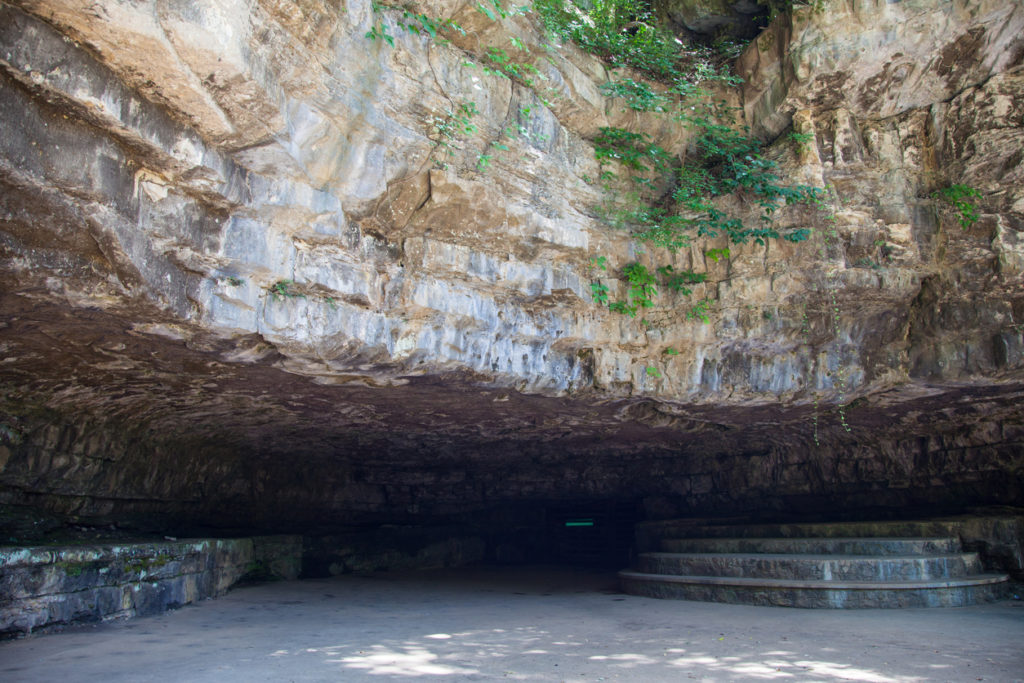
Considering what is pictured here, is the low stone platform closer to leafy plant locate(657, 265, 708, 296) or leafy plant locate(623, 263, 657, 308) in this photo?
leafy plant locate(623, 263, 657, 308)

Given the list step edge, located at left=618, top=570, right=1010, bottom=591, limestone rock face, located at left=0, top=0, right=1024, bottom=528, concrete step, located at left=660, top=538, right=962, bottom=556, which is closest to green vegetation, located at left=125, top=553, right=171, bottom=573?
limestone rock face, located at left=0, top=0, right=1024, bottom=528

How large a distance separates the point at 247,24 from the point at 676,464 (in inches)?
410

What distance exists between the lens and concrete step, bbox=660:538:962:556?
784 centimetres

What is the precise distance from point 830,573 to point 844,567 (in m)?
0.18

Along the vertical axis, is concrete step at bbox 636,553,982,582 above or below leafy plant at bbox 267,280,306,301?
below

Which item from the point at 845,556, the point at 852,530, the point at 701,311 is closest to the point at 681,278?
the point at 701,311

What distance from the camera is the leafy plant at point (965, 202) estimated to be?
6.98 m

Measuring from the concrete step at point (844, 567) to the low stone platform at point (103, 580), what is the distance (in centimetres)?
651

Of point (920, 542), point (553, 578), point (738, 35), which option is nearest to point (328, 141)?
point (738, 35)

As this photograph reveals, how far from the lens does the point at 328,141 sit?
17.4ft

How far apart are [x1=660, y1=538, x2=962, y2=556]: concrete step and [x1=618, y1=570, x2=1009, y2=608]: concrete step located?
0.50m

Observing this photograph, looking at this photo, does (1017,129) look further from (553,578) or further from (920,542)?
(553,578)

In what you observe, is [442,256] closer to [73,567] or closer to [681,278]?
[681,278]

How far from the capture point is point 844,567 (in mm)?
7383
